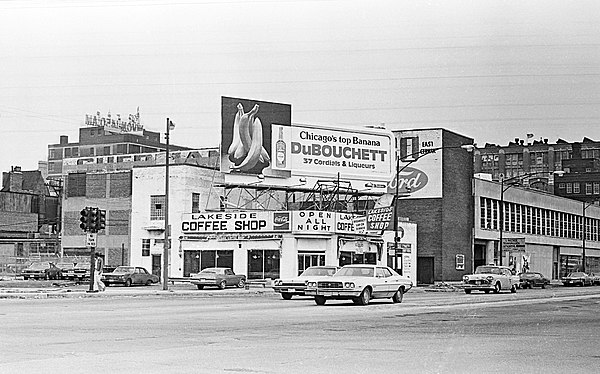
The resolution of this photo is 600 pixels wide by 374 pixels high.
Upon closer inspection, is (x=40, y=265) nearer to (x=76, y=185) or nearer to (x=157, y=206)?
(x=76, y=185)

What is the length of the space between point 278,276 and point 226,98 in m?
13.5

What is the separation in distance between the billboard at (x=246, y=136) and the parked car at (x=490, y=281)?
20788 mm

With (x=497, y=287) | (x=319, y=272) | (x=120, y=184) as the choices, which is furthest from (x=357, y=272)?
(x=120, y=184)

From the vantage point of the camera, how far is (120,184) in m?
75.9

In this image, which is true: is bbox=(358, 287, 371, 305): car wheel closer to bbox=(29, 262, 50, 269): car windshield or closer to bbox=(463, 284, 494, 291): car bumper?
bbox=(463, 284, 494, 291): car bumper

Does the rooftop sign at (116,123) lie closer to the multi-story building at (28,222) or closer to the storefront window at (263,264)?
the multi-story building at (28,222)

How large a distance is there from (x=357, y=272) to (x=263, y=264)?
1212 inches

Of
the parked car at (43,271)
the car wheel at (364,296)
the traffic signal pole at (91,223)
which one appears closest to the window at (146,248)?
the parked car at (43,271)

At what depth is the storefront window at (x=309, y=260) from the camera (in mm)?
64438

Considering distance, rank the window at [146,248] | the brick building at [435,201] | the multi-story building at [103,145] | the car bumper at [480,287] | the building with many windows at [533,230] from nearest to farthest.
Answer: the car bumper at [480,287], the window at [146,248], the brick building at [435,201], the building with many windows at [533,230], the multi-story building at [103,145]

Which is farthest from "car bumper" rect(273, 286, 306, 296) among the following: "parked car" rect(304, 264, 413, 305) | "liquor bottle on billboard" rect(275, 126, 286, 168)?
"liquor bottle on billboard" rect(275, 126, 286, 168)

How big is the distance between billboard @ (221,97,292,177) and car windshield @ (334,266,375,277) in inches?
1288

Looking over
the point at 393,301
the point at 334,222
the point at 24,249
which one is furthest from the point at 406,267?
the point at 24,249

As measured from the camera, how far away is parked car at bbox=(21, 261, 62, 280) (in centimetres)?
7012
